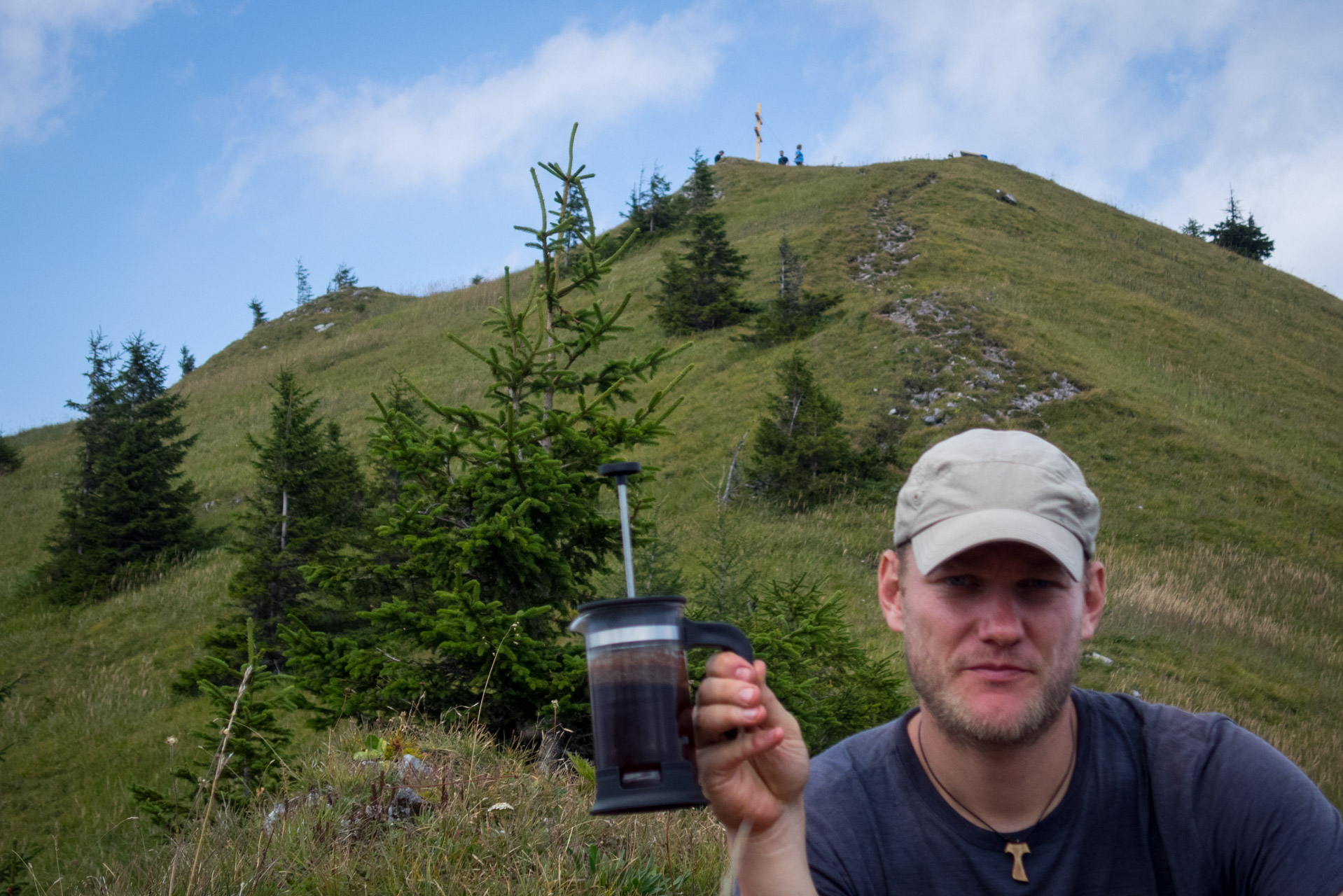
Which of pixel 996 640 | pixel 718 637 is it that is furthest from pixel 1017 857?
pixel 718 637

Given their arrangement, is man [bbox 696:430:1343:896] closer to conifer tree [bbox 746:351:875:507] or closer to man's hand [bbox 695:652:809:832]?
man's hand [bbox 695:652:809:832]

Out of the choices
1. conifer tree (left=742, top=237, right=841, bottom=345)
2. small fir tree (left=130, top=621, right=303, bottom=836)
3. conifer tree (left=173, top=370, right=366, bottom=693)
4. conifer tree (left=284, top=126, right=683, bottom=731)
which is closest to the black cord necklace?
conifer tree (left=284, top=126, right=683, bottom=731)

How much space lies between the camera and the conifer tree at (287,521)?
1177 centimetres

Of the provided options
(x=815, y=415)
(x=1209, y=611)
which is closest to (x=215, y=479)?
(x=815, y=415)

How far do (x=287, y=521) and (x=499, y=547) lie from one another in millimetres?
8104

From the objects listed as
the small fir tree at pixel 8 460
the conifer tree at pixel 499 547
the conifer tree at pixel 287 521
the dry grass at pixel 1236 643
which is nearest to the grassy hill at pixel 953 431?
the dry grass at pixel 1236 643

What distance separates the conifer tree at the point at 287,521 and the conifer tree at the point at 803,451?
759 centimetres

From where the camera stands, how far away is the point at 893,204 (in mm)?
37562

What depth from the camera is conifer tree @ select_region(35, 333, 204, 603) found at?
58.5 feet

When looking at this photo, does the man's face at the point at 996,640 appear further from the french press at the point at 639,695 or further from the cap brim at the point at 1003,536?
the french press at the point at 639,695

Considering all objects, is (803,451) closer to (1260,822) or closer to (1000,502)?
(1000,502)

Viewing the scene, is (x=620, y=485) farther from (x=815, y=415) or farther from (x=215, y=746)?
(x=815, y=415)

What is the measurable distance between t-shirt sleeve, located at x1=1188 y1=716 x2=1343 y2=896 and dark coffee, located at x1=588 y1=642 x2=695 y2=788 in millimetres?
1124

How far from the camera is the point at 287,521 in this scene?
12.4 metres
